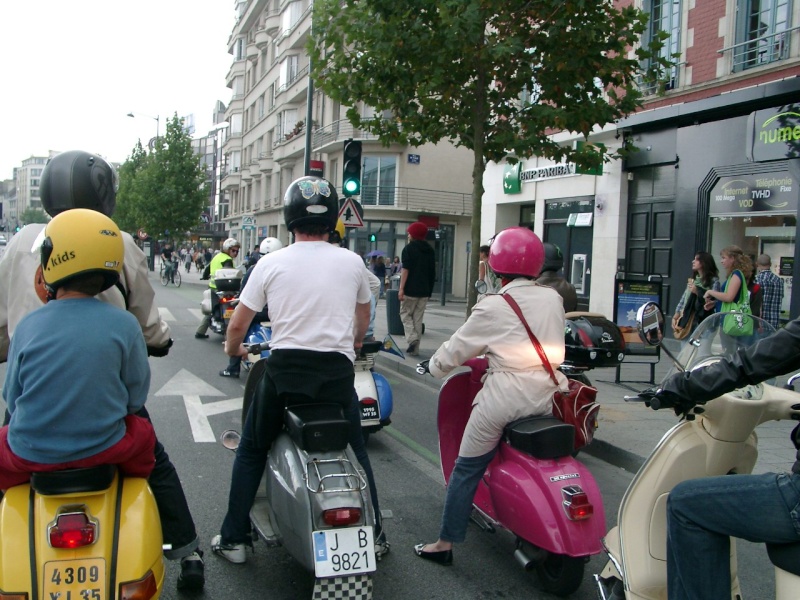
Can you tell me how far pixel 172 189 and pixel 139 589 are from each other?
4885 cm

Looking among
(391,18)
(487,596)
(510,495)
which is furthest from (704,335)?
(391,18)

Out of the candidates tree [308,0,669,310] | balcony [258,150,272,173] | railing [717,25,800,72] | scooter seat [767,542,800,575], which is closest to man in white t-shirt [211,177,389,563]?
scooter seat [767,542,800,575]

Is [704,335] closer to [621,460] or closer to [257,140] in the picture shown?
[621,460]

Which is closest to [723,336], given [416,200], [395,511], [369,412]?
[395,511]

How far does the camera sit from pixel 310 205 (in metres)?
3.48

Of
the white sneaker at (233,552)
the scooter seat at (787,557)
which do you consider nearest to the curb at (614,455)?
the white sneaker at (233,552)

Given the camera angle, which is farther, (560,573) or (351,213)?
(351,213)

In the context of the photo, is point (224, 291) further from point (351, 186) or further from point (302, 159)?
point (302, 159)

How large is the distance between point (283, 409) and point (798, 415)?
209 cm

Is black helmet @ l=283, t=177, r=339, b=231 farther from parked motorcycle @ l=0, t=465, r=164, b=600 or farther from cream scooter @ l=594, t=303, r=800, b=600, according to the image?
cream scooter @ l=594, t=303, r=800, b=600

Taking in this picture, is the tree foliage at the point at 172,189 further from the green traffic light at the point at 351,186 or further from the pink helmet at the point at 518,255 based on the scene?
the pink helmet at the point at 518,255

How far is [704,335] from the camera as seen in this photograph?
9.59 ft

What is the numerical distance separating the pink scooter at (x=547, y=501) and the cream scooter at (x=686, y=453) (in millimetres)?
368

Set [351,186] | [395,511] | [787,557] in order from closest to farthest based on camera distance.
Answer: [787,557]
[395,511]
[351,186]
